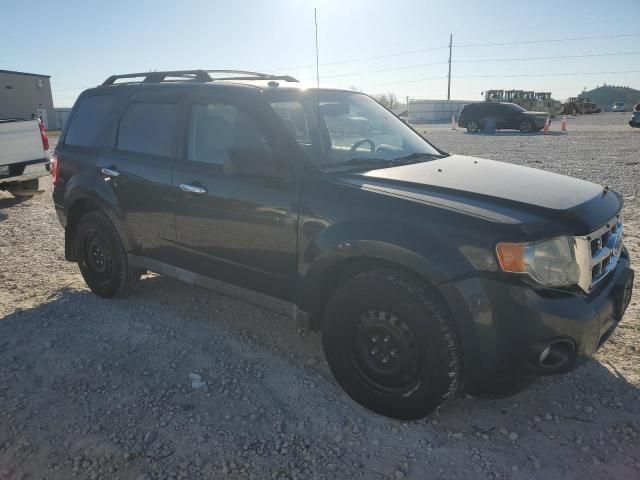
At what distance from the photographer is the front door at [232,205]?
A: 3.16 m

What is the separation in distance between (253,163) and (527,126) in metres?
27.1

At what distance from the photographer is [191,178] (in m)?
3.63

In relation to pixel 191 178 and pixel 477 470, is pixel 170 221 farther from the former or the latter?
pixel 477 470

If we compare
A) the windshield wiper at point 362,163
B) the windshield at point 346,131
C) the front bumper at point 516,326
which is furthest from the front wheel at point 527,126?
the front bumper at point 516,326

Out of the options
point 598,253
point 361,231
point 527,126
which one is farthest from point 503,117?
point 361,231

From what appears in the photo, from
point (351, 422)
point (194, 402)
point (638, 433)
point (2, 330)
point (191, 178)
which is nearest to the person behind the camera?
point (638, 433)

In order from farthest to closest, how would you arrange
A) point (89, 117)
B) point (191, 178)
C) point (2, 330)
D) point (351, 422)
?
point (89, 117)
point (2, 330)
point (191, 178)
point (351, 422)

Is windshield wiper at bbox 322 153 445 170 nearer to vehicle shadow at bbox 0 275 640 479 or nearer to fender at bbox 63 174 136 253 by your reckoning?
vehicle shadow at bbox 0 275 640 479

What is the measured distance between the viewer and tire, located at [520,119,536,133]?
26711mm

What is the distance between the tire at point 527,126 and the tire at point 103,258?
2638 centimetres

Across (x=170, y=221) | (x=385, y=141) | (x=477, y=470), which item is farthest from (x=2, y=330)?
(x=477, y=470)

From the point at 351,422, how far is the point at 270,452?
0.51 m

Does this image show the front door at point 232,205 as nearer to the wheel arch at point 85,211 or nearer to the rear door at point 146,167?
the rear door at point 146,167

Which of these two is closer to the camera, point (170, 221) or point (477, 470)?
point (477, 470)
